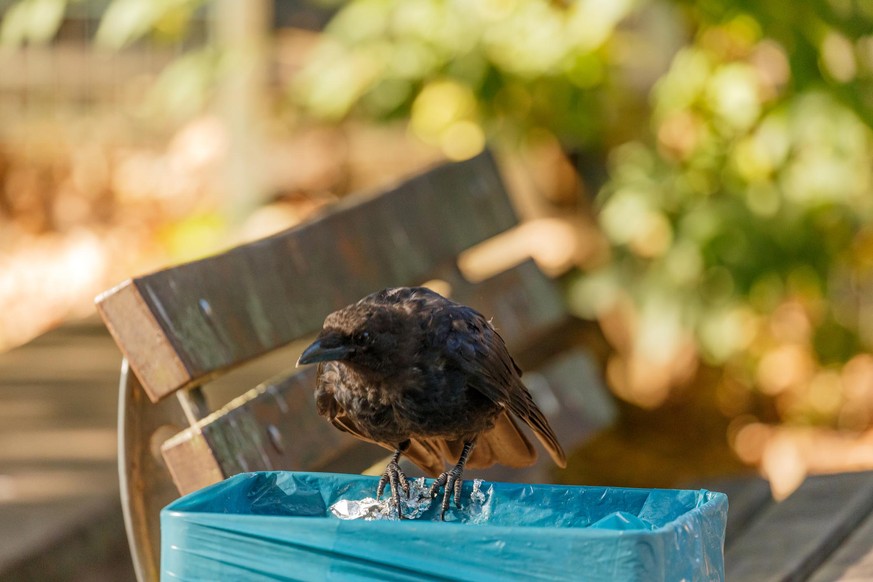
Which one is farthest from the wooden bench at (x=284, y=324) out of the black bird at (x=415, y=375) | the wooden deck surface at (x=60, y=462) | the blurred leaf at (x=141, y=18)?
the wooden deck surface at (x=60, y=462)

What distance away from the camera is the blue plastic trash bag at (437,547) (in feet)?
4.91

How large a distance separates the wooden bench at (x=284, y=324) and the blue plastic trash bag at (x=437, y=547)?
1.62 ft

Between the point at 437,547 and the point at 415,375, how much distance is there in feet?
2.73

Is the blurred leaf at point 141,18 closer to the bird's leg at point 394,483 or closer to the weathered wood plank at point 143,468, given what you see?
the weathered wood plank at point 143,468

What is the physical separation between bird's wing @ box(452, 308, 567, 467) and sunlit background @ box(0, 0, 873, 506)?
1.34 m

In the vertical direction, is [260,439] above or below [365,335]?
below

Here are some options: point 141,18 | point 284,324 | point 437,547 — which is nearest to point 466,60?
point 141,18

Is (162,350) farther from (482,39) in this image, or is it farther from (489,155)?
(482,39)

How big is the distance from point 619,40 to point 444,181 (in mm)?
1600

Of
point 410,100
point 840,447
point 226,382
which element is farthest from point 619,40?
point 840,447

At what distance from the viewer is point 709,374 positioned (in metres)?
6.63

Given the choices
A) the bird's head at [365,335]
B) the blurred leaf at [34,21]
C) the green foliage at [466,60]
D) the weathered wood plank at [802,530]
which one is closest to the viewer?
the bird's head at [365,335]

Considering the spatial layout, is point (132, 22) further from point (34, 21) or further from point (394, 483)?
point (394, 483)

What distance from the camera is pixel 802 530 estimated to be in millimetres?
2846
